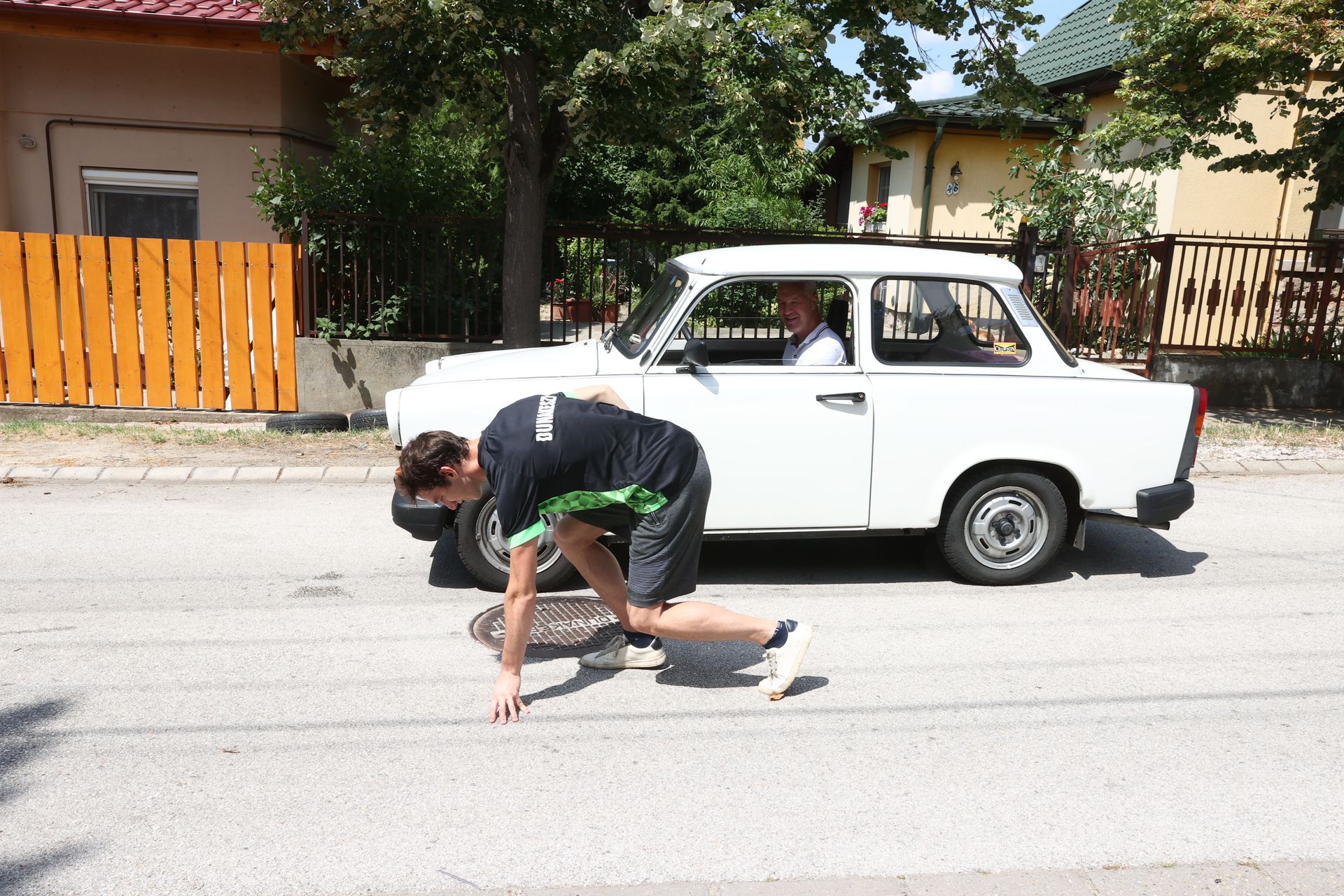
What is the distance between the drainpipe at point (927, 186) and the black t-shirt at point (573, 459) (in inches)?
593

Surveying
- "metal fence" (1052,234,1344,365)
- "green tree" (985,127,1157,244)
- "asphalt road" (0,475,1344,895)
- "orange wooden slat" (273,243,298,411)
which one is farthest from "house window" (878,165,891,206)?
"asphalt road" (0,475,1344,895)

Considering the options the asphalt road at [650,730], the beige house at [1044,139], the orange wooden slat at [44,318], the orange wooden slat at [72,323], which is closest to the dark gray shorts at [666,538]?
the asphalt road at [650,730]

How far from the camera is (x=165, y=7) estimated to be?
10.9 metres

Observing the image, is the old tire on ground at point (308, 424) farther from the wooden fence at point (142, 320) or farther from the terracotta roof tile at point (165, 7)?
the terracotta roof tile at point (165, 7)

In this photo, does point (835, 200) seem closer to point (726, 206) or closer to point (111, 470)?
point (726, 206)

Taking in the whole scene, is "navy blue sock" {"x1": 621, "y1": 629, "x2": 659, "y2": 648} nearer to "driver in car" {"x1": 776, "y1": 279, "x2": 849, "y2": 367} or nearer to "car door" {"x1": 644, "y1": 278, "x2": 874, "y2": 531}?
"car door" {"x1": 644, "y1": 278, "x2": 874, "y2": 531}

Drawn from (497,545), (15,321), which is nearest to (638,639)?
(497,545)

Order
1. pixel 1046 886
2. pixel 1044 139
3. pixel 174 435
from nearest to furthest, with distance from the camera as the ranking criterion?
pixel 1046 886 < pixel 174 435 < pixel 1044 139

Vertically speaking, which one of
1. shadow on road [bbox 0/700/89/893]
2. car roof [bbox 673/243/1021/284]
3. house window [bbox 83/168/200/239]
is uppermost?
house window [bbox 83/168/200/239]

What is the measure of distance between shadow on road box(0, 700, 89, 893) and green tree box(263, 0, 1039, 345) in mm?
5171

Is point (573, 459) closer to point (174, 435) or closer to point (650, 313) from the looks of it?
A: point (650, 313)

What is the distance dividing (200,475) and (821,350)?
509 centimetres

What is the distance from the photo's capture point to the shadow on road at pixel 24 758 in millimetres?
2904

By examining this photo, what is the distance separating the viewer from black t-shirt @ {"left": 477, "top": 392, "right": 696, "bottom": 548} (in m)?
3.46
